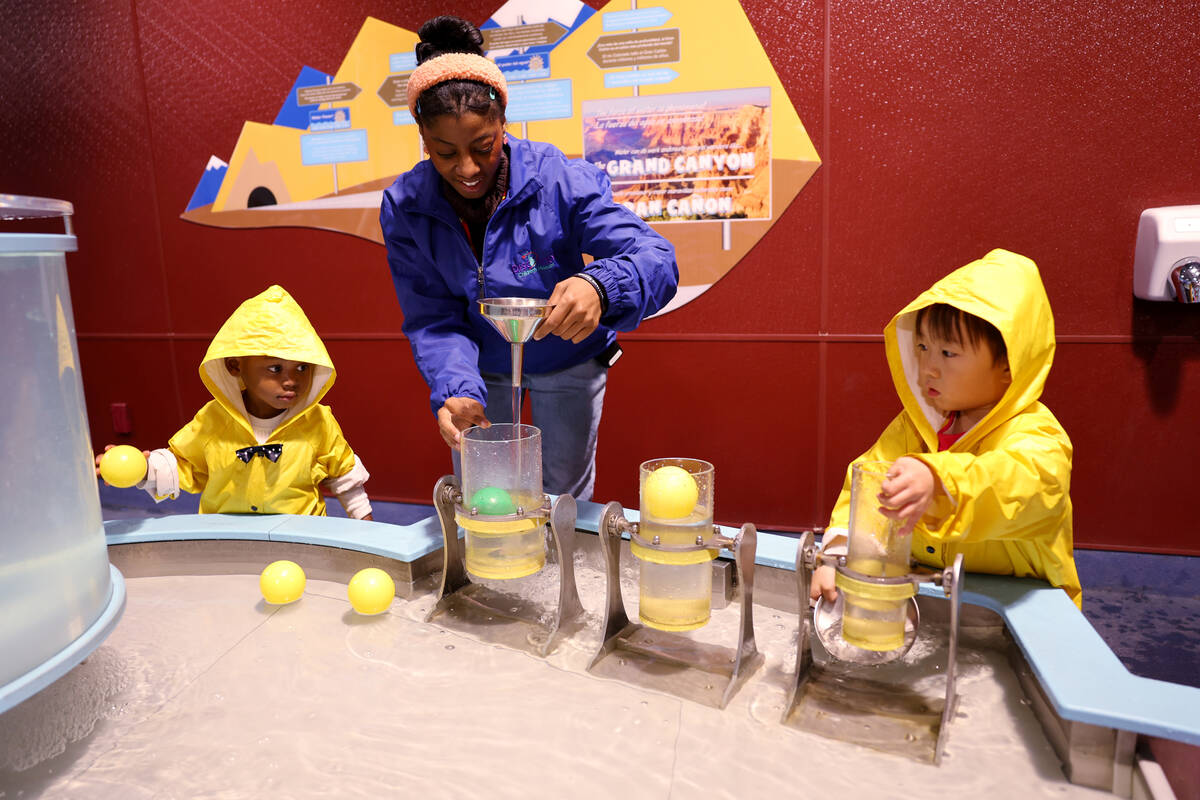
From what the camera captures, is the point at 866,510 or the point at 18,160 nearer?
the point at 866,510

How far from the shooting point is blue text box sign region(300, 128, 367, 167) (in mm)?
3314

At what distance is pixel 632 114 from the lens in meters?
2.98

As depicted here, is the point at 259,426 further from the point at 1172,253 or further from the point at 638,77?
the point at 1172,253

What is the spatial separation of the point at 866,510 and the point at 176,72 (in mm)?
3642

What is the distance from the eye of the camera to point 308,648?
1.38 metres

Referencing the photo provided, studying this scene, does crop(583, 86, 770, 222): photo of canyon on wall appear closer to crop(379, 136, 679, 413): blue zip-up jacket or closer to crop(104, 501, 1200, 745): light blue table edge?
crop(379, 136, 679, 413): blue zip-up jacket

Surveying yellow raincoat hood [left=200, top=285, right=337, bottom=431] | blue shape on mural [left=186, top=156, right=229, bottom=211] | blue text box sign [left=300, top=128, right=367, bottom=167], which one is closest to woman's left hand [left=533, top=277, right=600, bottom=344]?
yellow raincoat hood [left=200, top=285, right=337, bottom=431]

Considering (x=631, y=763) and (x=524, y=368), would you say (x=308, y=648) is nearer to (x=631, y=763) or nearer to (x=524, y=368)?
(x=631, y=763)

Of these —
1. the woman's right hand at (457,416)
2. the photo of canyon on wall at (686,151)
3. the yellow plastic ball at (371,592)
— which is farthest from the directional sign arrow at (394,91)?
the yellow plastic ball at (371,592)

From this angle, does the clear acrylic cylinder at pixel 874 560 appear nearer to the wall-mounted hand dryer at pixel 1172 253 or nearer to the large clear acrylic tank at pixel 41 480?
the large clear acrylic tank at pixel 41 480

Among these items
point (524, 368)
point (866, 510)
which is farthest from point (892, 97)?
point (866, 510)

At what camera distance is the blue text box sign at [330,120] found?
3.31m

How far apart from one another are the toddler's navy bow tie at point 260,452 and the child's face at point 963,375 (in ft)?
5.13

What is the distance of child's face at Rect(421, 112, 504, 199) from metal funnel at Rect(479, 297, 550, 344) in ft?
1.33
